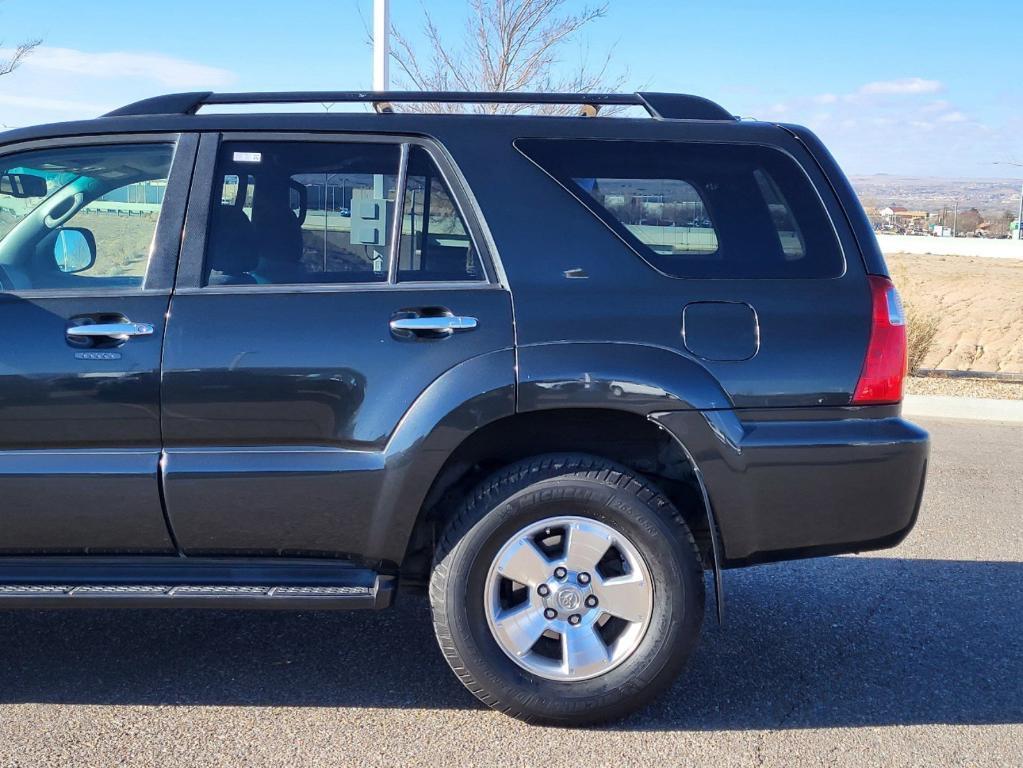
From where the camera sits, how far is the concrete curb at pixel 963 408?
32.2 feet

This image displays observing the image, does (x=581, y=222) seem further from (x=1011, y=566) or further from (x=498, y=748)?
(x=1011, y=566)

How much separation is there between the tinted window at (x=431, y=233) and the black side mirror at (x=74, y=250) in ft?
3.79

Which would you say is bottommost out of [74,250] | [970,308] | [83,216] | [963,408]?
[970,308]

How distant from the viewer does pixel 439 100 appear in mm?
3779

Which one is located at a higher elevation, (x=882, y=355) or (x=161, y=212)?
(x=161, y=212)

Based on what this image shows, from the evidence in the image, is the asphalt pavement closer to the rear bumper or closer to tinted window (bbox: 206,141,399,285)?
the rear bumper

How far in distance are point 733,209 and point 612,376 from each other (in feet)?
2.56

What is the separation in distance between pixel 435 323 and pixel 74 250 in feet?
4.68

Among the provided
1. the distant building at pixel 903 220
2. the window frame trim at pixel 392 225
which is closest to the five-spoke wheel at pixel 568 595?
the window frame trim at pixel 392 225

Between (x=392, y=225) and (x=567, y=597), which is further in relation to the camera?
(x=392, y=225)

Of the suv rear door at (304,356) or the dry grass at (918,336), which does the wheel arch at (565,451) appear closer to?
A: the suv rear door at (304,356)

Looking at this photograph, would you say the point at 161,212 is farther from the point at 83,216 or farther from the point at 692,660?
the point at 692,660

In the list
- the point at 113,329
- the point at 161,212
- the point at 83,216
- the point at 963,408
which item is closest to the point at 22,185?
the point at 83,216

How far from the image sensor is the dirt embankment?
15.9 meters
